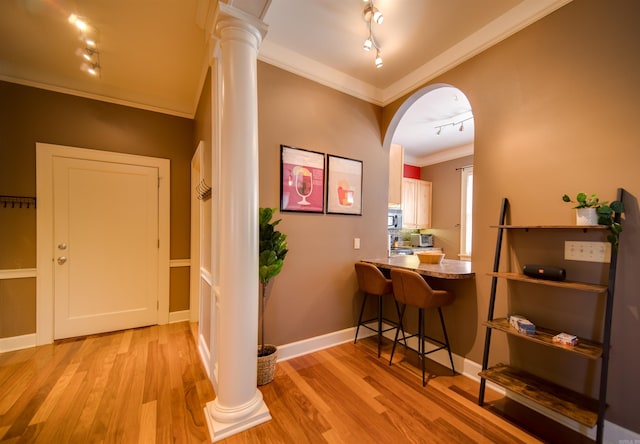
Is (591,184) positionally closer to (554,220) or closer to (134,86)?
(554,220)

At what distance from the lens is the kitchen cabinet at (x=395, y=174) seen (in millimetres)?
3508

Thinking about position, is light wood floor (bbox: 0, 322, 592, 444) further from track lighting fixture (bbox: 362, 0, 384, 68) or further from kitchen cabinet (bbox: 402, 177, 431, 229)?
kitchen cabinet (bbox: 402, 177, 431, 229)

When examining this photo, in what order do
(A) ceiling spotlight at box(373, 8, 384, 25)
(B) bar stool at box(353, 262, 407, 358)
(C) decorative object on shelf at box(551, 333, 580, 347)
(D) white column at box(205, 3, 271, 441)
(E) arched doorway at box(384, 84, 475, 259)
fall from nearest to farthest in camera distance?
(C) decorative object on shelf at box(551, 333, 580, 347)
(D) white column at box(205, 3, 271, 441)
(A) ceiling spotlight at box(373, 8, 384, 25)
(B) bar stool at box(353, 262, 407, 358)
(E) arched doorway at box(384, 84, 475, 259)

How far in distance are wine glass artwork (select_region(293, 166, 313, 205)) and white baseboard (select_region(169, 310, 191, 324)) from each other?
234 centimetres

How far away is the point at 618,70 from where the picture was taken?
1467mm

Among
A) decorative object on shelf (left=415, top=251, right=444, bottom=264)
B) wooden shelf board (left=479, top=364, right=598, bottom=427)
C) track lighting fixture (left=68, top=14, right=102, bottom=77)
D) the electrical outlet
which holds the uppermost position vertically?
track lighting fixture (left=68, top=14, right=102, bottom=77)

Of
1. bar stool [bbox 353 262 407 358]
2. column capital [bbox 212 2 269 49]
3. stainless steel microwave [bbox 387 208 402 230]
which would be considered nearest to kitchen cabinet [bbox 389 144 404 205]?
bar stool [bbox 353 262 407 358]

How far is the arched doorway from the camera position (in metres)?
3.70

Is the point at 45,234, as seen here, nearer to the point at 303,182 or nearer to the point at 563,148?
the point at 303,182

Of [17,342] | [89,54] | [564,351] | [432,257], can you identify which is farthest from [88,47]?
[564,351]

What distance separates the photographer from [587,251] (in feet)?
5.07

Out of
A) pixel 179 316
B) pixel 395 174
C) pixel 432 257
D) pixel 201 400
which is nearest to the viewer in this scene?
pixel 201 400

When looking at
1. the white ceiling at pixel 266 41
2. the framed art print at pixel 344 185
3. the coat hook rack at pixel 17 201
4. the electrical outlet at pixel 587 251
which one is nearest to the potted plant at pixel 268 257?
the framed art print at pixel 344 185

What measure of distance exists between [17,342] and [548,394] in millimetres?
4603
